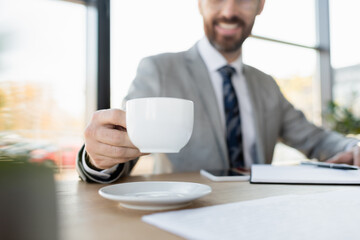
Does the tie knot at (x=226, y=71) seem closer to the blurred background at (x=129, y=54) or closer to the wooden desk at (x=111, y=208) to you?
the blurred background at (x=129, y=54)

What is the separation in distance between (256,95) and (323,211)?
965 millimetres

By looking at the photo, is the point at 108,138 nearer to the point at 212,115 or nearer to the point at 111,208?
the point at 111,208

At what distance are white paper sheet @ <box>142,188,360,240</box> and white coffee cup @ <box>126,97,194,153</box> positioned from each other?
0.38 ft

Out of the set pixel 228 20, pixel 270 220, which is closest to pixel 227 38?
pixel 228 20

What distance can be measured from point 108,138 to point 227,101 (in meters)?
0.67

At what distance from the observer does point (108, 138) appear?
542 millimetres

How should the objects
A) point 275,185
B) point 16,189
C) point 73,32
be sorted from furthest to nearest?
point 73,32
point 275,185
point 16,189

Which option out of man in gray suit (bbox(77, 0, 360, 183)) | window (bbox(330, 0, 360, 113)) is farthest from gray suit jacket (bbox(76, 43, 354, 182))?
window (bbox(330, 0, 360, 113))

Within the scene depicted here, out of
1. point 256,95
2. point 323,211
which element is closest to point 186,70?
point 256,95

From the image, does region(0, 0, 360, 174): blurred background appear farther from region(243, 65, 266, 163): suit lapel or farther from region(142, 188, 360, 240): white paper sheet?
region(243, 65, 266, 163): suit lapel

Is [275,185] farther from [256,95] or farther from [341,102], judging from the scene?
[341,102]

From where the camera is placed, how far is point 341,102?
3814 mm

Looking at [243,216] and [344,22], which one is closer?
[243,216]

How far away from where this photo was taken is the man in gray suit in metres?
1.08
